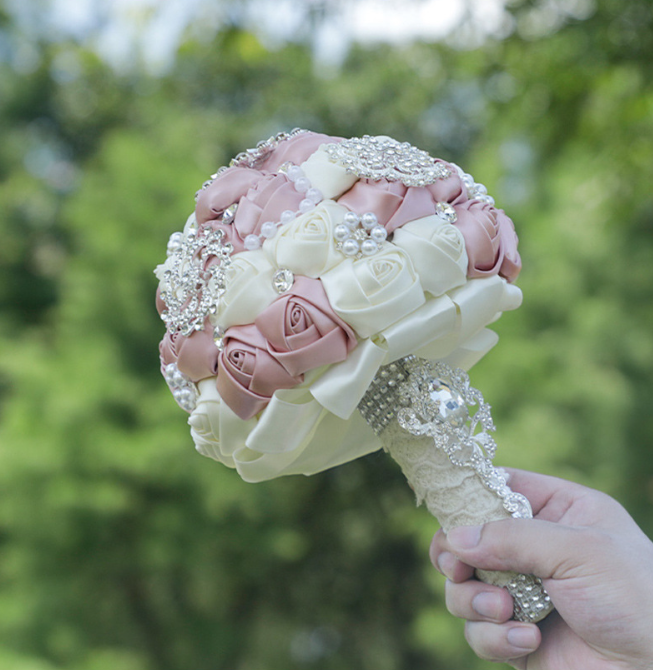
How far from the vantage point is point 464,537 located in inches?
29.2

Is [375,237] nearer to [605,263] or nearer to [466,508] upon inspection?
[466,508]

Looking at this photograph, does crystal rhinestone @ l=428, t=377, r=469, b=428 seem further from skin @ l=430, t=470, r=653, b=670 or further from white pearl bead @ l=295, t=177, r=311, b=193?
white pearl bead @ l=295, t=177, r=311, b=193

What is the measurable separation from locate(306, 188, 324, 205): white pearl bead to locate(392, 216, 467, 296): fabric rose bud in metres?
0.08

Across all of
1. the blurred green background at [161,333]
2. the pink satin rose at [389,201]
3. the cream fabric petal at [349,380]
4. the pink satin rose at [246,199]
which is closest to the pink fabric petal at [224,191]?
the pink satin rose at [246,199]

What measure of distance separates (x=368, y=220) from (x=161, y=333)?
8.37 ft

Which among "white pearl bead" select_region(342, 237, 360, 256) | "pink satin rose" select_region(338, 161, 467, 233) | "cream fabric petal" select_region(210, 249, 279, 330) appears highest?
"pink satin rose" select_region(338, 161, 467, 233)

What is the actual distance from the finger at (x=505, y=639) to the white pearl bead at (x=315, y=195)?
50 cm

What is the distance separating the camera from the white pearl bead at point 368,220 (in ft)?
2.15

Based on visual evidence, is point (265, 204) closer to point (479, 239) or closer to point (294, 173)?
point (294, 173)

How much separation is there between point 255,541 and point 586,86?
225 cm

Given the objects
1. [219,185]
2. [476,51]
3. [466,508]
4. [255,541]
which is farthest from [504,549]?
[255,541]

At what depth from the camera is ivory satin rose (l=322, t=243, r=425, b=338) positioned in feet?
2.08

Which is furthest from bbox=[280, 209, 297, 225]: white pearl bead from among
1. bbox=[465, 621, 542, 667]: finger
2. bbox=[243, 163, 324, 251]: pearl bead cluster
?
bbox=[465, 621, 542, 667]: finger

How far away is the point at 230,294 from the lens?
2.17ft
